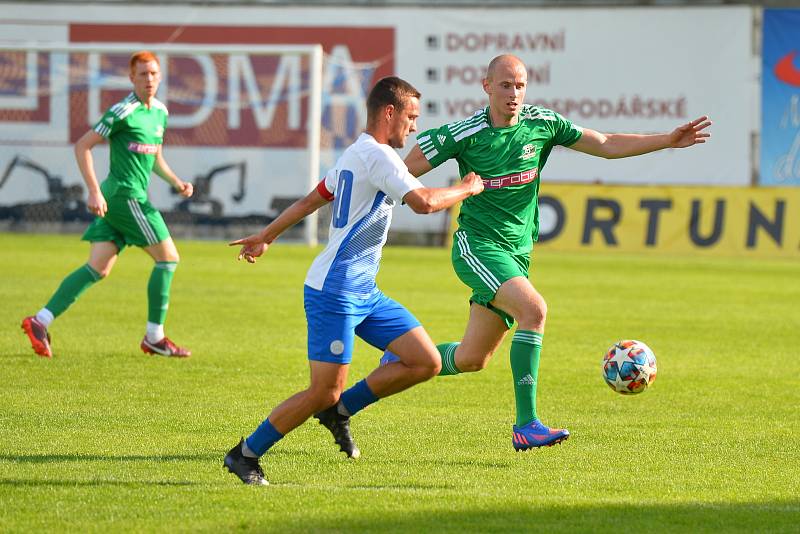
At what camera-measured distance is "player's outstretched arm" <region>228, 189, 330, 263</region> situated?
20.0 ft

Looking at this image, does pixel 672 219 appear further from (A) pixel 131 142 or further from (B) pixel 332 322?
(B) pixel 332 322

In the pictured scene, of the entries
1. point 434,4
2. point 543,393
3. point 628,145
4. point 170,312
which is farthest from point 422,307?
point 434,4

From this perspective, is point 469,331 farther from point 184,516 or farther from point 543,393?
point 184,516

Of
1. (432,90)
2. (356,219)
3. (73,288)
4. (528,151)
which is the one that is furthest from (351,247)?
(432,90)

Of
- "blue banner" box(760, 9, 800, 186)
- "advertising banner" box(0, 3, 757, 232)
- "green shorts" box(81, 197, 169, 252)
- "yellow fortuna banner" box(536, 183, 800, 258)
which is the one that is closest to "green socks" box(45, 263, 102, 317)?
"green shorts" box(81, 197, 169, 252)

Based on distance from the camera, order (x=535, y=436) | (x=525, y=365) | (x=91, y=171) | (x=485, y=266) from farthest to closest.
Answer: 1. (x=91, y=171)
2. (x=485, y=266)
3. (x=525, y=365)
4. (x=535, y=436)

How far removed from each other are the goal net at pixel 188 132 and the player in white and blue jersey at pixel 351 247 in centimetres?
2004

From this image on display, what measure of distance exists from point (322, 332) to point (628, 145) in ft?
8.54

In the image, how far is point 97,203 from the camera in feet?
32.2

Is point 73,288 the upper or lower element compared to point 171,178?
lower

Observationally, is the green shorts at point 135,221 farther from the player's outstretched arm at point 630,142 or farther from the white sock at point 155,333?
the player's outstretched arm at point 630,142

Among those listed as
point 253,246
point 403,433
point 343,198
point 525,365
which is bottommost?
point 403,433

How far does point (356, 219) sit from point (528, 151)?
1613mm

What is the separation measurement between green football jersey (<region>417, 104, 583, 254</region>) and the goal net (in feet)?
61.9
